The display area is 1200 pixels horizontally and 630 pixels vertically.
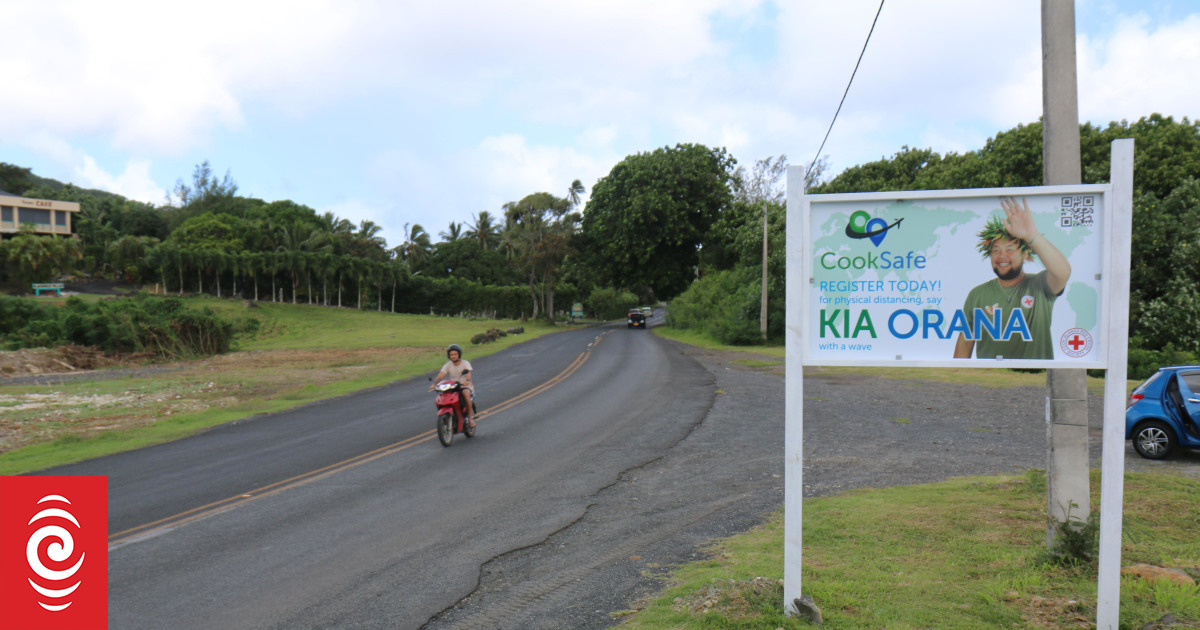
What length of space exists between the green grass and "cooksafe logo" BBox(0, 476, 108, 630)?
4270 millimetres

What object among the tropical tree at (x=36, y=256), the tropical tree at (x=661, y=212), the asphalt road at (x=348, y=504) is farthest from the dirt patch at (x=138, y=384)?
the tropical tree at (x=36, y=256)

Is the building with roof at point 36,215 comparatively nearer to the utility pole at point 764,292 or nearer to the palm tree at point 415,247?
the palm tree at point 415,247

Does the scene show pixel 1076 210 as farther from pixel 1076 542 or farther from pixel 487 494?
pixel 487 494

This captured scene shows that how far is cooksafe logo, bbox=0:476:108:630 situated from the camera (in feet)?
17.3

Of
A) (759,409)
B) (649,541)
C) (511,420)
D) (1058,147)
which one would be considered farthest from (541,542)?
(759,409)

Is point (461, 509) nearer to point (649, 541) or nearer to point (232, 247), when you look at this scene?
point (649, 541)

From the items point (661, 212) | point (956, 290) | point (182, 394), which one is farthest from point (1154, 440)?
point (661, 212)

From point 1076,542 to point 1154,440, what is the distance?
23.1ft

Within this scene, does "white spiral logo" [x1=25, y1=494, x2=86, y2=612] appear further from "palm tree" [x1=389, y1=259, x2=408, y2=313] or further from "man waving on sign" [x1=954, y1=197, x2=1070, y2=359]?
"palm tree" [x1=389, y1=259, x2=408, y2=313]

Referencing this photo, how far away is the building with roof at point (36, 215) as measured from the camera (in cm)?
7612

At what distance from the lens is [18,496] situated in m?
8.77

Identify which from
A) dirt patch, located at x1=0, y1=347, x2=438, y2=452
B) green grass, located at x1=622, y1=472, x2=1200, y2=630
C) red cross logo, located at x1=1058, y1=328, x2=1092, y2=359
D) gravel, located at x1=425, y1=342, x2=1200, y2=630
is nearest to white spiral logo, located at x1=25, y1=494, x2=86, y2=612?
gravel, located at x1=425, y1=342, x2=1200, y2=630

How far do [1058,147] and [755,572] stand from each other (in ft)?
13.6

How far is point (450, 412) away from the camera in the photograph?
1277 centimetres
